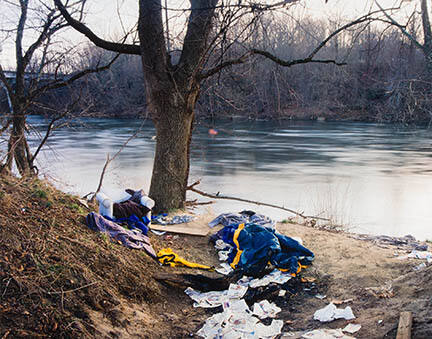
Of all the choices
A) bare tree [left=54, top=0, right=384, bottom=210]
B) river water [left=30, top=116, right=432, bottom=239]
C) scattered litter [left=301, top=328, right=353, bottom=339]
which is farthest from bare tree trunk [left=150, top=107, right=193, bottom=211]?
scattered litter [left=301, top=328, right=353, bottom=339]

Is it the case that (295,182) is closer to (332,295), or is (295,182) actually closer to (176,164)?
(176,164)

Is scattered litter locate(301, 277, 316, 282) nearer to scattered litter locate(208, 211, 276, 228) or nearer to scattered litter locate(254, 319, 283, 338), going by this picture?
scattered litter locate(254, 319, 283, 338)

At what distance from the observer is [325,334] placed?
3348 mm

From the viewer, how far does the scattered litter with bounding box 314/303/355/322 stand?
149 inches

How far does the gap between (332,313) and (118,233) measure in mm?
2505

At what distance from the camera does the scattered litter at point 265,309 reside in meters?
4.12

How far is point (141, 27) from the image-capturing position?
7125 mm

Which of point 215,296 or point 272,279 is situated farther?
point 272,279

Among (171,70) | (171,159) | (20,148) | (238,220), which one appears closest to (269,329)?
(238,220)

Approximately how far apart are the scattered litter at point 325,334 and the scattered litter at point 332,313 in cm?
34

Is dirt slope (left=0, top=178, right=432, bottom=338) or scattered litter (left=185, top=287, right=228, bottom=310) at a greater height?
dirt slope (left=0, top=178, right=432, bottom=338)

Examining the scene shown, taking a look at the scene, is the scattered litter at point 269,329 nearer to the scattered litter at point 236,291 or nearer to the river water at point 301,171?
the scattered litter at point 236,291

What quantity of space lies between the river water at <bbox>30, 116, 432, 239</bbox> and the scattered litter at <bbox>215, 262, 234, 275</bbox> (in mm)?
2177

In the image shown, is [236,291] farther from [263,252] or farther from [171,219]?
[171,219]
